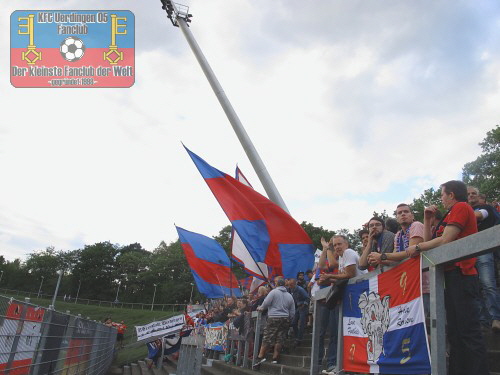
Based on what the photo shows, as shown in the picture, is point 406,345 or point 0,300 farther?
point 0,300

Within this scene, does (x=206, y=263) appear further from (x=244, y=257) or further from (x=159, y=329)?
(x=244, y=257)

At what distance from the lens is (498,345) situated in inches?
174

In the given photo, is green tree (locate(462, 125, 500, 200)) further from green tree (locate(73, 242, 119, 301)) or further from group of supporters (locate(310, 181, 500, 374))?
green tree (locate(73, 242, 119, 301))

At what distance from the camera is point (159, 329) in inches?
650

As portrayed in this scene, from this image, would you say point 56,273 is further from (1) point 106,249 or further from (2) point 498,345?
(2) point 498,345

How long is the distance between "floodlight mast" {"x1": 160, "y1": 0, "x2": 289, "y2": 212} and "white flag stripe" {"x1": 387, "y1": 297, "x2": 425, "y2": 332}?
9248 mm

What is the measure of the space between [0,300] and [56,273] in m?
109

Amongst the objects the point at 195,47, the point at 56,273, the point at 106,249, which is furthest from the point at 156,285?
the point at 195,47

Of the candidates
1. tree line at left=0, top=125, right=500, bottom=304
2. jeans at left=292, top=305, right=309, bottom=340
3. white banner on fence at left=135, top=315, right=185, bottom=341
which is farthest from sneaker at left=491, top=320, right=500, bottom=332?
tree line at left=0, top=125, right=500, bottom=304

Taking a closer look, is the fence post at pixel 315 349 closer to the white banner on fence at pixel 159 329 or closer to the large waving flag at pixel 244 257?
the large waving flag at pixel 244 257

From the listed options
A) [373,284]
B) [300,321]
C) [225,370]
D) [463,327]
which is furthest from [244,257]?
[463,327]

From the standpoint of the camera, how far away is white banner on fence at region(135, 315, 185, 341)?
54.0 feet

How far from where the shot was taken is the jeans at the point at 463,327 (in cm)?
302

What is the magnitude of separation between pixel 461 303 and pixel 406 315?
1.37 feet
